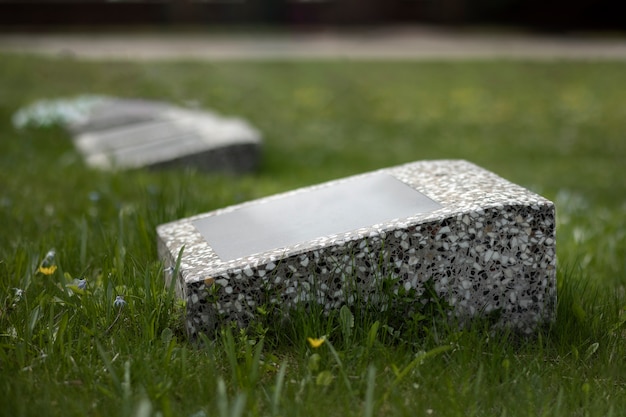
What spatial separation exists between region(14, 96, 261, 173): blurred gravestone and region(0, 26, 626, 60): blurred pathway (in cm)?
454

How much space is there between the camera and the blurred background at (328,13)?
19.5m

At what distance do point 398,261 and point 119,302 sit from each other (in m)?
0.91

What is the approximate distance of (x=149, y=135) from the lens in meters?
6.82

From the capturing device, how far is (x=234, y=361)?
2357mm

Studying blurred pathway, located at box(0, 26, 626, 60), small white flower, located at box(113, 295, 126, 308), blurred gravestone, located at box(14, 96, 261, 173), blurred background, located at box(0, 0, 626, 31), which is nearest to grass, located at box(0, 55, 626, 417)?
small white flower, located at box(113, 295, 126, 308)

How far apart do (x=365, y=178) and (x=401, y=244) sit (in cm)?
75

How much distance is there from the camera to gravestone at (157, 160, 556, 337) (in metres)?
2.64

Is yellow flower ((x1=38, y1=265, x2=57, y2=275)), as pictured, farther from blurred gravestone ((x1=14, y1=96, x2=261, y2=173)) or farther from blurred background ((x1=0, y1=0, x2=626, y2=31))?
blurred background ((x1=0, y1=0, x2=626, y2=31))

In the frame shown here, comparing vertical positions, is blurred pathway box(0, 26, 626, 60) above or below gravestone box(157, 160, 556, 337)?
below

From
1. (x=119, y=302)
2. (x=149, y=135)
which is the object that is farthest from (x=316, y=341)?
(x=149, y=135)

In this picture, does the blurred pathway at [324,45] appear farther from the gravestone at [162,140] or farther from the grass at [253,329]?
the grass at [253,329]

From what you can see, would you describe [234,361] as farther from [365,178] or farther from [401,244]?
[365,178]

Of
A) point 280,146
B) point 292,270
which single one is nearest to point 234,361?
point 292,270

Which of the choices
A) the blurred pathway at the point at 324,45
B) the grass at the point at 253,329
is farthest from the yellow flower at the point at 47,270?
the blurred pathway at the point at 324,45
